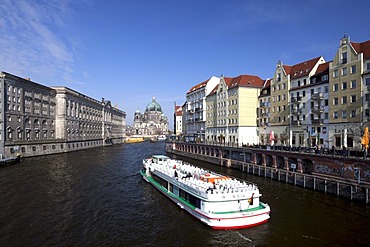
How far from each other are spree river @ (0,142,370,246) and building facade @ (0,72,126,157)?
46.7 metres

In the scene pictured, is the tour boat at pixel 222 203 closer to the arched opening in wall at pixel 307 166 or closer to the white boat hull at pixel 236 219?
the white boat hull at pixel 236 219

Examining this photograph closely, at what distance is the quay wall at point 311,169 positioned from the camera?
126ft

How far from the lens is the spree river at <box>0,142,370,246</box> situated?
26266 mm

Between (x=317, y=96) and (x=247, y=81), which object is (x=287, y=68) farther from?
(x=317, y=96)

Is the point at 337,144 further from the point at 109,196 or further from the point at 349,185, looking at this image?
the point at 109,196

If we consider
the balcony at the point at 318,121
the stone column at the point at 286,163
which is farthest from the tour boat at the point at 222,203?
the balcony at the point at 318,121

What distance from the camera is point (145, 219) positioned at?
32438 millimetres

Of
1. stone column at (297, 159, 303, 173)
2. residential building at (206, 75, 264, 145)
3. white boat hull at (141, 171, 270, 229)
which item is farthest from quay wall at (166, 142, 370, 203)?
white boat hull at (141, 171, 270, 229)

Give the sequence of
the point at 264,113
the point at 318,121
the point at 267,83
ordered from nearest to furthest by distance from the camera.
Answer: the point at 318,121
the point at 264,113
the point at 267,83

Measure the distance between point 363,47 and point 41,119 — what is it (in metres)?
110

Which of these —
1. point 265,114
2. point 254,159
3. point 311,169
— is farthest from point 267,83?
point 311,169

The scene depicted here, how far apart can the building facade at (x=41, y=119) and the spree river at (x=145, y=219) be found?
46741mm

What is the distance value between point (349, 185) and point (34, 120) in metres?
105

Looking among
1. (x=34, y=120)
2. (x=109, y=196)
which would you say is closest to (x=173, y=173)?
(x=109, y=196)
